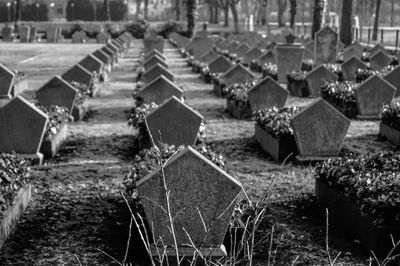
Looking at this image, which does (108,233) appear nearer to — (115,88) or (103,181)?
(103,181)

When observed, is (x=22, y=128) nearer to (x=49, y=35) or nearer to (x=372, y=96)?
(x=372, y=96)

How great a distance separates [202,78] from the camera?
2208 cm

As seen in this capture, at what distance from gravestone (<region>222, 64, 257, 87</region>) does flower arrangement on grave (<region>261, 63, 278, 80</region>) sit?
4.48 meters

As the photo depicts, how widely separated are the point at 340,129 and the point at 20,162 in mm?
4475

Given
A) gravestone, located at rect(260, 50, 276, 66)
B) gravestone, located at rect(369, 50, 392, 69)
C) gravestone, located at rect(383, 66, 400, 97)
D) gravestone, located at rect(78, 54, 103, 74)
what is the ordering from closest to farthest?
gravestone, located at rect(383, 66, 400, 97), gravestone, located at rect(78, 54, 103, 74), gravestone, located at rect(369, 50, 392, 69), gravestone, located at rect(260, 50, 276, 66)

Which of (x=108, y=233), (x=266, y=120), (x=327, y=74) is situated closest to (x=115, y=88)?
(x=327, y=74)

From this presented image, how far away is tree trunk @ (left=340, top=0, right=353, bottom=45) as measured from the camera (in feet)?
98.7

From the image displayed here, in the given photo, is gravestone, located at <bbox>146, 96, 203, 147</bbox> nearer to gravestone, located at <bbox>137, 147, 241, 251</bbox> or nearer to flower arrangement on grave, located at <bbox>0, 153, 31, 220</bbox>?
flower arrangement on grave, located at <bbox>0, 153, 31, 220</bbox>

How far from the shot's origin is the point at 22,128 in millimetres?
9484

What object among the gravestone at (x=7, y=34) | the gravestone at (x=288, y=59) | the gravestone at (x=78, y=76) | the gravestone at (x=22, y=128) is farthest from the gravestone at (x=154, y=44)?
the gravestone at (x=7, y=34)

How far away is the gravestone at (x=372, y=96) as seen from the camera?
13.1m

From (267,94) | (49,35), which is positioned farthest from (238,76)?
(49,35)

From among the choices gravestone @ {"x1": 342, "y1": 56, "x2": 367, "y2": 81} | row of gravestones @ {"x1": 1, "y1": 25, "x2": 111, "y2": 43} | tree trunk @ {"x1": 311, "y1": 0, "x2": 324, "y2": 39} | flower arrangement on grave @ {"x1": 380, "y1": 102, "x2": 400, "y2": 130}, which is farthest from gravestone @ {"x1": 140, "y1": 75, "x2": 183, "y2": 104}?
row of gravestones @ {"x1": 1, "y1": 25, "x2": 111, "y2": 43}

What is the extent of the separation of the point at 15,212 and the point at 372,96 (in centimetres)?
865
